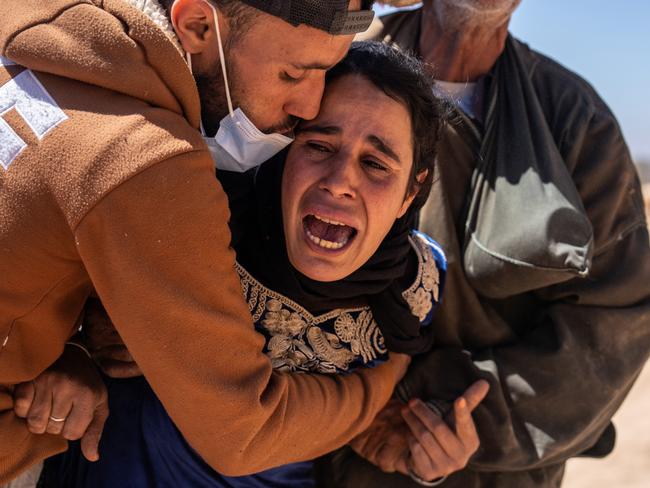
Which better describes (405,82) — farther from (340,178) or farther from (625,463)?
(625,463)

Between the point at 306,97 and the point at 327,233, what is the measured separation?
0.44m

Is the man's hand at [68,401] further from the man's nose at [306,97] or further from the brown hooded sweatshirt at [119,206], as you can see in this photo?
the man's nose at [306,97]

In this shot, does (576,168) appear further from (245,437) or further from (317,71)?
(245,437)

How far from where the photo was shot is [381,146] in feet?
8.73

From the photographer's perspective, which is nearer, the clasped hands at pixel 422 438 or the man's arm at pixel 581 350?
the clasped hands at pixel 422 438

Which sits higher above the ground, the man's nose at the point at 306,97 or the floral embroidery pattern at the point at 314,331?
the man's nose at the point at 306,97

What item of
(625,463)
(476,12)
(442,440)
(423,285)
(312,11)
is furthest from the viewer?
(625,463)

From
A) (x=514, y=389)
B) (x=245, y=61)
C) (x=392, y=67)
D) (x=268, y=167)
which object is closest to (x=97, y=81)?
(x=245, y=61)

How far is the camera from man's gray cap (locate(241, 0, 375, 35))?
7.40 ft

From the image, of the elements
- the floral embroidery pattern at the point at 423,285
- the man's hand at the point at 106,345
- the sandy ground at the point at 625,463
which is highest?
the floral embroidery pattern at the point at 423,285

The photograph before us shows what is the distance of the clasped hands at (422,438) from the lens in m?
3.19

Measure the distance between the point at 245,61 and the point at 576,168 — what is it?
→ 5.64 ft

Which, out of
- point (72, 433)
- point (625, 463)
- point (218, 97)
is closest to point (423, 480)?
point (72, 433)

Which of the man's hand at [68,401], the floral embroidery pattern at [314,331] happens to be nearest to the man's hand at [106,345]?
the man's hand at [68,401]
